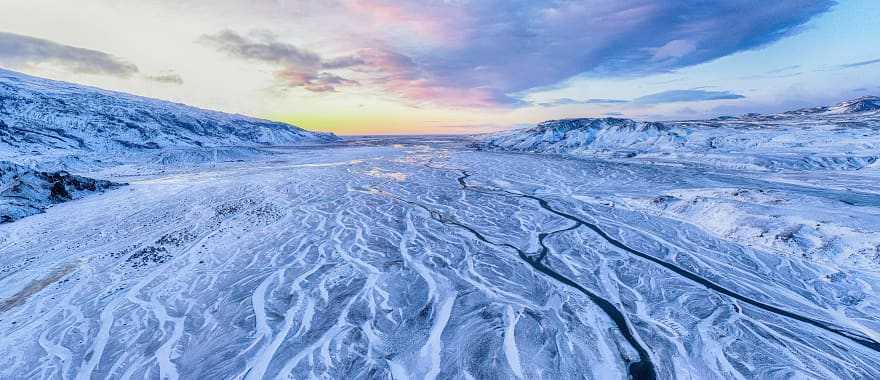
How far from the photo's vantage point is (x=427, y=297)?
10.1 meters

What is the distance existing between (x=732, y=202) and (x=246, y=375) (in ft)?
69.8

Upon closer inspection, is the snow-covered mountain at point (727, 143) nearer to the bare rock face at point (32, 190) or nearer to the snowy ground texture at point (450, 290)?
the snowy ground texture at point (450, 290)

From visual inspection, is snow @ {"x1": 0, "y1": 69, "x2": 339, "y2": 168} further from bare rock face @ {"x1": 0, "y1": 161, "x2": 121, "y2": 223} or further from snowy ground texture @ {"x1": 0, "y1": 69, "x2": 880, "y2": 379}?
snowy ground texture @ {"x1": 0, "y1": 69, "x2": 880, "y2": 379}

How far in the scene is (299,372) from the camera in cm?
702

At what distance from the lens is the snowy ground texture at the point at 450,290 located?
7383 millimetres

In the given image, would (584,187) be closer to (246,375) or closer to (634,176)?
(634,176)

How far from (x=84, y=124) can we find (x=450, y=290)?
91414mm

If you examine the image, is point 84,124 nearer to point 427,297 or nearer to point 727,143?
point 427,297

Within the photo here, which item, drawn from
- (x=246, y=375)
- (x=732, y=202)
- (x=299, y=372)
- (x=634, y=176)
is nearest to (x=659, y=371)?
(x=299, y=372)

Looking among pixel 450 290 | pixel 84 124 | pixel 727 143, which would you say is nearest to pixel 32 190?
pixel 450 290

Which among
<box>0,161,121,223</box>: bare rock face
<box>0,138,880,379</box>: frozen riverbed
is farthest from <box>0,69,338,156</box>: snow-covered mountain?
<box>0,138,880,379</box>: frozen riverbed

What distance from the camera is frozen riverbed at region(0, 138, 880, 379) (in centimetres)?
735

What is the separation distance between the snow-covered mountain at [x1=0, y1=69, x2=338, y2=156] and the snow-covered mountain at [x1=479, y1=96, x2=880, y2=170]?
252 feet

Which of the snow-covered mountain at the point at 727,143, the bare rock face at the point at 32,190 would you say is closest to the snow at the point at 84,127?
the bare rock face at the point at 32,190
